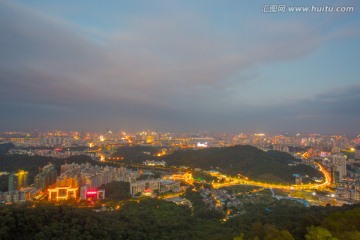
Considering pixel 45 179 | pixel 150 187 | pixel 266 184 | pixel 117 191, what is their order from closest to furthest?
1. pixel 117 191
2. pixel 45 179
3. pixel 150 187
4. pixel 266 184

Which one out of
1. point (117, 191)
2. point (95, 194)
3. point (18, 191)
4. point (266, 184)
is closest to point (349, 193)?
point (266, 184)

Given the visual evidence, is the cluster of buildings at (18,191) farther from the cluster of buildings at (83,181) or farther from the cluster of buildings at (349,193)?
the cluster of buildings at (349,193)

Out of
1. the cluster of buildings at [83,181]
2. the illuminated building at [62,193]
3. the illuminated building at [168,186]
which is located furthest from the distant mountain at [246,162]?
the illuminated building at [62,193]

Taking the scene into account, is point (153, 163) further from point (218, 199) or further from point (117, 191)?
point (218, 199)

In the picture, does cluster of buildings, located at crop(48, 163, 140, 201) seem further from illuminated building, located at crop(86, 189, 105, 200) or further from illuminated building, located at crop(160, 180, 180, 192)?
illuminated building, located at crop(160, 180, 180, 192)

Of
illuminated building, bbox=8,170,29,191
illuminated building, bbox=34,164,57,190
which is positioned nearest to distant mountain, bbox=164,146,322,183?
illuminated building, bbox=34,164,57,190
